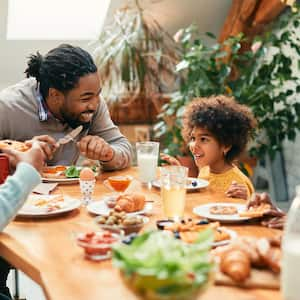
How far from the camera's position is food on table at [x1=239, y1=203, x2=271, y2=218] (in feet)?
5.05

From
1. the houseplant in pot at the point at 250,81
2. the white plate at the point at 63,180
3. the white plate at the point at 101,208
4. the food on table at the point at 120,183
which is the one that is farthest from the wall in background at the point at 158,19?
the white plate at the point at 101,208

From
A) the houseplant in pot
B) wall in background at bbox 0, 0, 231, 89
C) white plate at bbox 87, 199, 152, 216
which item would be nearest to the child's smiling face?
white plate at bbox 87, 199, 152, 216

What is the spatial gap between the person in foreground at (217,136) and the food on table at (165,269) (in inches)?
56.9

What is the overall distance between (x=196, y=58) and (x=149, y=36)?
0.44 meters

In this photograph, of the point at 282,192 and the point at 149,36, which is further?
the point at 282,192

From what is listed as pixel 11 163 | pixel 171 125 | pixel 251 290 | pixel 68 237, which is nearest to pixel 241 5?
pixel 171 125

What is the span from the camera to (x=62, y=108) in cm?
244

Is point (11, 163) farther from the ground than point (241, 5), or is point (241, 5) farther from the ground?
point (241, 5)

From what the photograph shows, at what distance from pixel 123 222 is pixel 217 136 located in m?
1.13

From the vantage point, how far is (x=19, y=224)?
1601mm

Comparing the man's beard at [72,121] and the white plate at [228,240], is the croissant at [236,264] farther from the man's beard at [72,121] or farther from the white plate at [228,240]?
the man's beard at [72,121]

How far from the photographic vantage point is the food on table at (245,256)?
1.10 m

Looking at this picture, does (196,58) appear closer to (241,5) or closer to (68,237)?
(241,5)

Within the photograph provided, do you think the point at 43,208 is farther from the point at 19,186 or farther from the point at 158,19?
the point at 158,19
